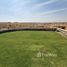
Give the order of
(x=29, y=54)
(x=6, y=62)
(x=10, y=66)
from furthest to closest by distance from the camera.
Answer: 1. (x=29, y=54)
2. (x=6, y=62)
3. (x=10, y=66)

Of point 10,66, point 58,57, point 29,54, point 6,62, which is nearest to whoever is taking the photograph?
point 10,66

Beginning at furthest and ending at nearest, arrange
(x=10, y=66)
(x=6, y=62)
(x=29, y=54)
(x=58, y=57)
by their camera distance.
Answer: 1. (x=29, y=54)
2. (x=58, y=57)
3. (x=6, y=62)
4. (x=10, y=66)

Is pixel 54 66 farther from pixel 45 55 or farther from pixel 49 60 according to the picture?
pixel 45 55

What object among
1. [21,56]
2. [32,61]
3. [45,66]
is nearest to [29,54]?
[21,56]

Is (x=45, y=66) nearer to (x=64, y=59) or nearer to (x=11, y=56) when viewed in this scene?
(x=64, y=59)

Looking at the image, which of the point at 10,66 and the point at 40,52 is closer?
the point at 10,66

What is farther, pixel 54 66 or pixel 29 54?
pixel 29 54

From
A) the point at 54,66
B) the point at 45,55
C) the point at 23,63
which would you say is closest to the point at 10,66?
the point at 23,63

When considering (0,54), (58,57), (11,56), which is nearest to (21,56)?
(11,56)

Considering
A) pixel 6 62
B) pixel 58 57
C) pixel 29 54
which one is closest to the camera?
pixel 6 62
